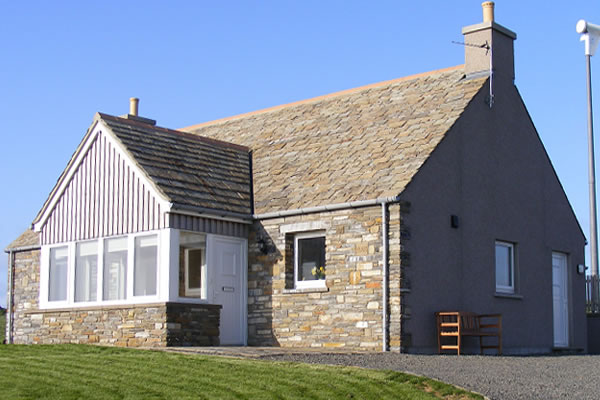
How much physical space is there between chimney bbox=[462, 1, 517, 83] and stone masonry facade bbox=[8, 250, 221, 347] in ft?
27.0

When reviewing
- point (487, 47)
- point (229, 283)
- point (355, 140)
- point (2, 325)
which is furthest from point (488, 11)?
point (2, 325)

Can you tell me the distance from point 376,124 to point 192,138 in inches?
185

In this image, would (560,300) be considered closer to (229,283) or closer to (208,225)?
(229,283)

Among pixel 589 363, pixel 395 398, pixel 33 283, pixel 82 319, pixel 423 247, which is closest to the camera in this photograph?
pixel 395 398

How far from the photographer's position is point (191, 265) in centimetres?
2030

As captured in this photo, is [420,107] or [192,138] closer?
[420,107]

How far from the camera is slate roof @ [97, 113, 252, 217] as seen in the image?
64.2ft

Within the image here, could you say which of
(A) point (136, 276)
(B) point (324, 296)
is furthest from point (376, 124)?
(A) point (136, 276)

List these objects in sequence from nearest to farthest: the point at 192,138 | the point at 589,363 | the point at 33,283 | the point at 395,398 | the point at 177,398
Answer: the point at 177,398, the point at 395,398, the point at 589,363, the point at 192,138, the point at 33,283

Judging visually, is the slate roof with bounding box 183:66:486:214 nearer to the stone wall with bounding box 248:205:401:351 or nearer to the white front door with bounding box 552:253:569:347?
the stone wall with bounding box 248:205:401:351

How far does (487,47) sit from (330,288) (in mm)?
6998

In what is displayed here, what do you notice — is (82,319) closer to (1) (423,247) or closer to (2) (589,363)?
(1) (423,247)

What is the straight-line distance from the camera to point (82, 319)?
20.3 metres

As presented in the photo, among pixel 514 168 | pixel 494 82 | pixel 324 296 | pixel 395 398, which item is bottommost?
pixel 395 398
